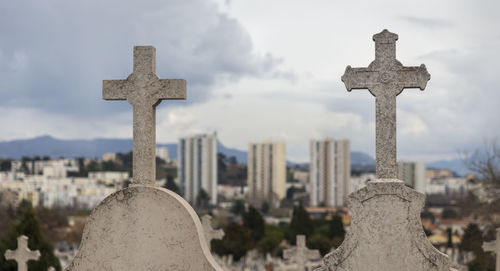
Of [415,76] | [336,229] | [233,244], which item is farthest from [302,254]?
[336,229]

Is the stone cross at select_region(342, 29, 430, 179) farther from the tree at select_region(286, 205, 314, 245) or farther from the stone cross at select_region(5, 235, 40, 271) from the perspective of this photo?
the tree at select_region(286, 205, 314, 245)

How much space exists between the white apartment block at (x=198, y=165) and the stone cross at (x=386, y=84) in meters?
130

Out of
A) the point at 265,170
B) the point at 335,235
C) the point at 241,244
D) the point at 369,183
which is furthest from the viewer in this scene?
the point at 265,170

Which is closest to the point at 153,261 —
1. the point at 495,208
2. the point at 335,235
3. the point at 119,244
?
the point at 119,244

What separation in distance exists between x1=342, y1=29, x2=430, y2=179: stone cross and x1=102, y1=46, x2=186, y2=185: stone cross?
1892 millimetres

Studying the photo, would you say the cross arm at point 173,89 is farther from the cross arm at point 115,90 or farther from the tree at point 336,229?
the tree at point 336,229

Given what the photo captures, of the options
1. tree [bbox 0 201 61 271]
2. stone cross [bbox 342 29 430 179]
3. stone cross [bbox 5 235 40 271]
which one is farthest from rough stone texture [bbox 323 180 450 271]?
tree [bbox 0 201 61 271]

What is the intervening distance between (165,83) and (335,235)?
40664mm

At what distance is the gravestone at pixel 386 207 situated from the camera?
629cm

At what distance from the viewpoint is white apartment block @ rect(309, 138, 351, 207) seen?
424 feet

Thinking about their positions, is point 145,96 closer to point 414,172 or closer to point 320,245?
point 320,245

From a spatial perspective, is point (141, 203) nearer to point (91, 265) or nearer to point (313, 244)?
point (91, 265)

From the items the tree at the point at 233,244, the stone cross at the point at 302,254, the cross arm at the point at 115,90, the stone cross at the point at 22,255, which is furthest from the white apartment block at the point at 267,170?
the cross arm at the point at 115,90

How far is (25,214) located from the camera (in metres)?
19.7
